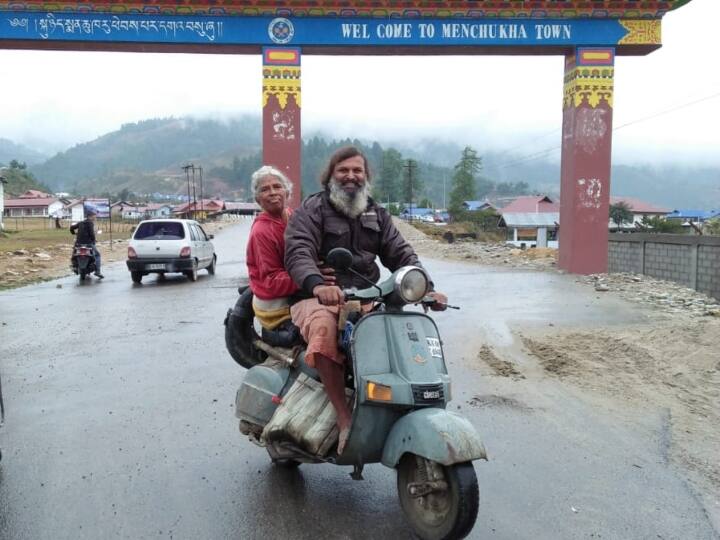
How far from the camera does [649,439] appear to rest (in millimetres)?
4809

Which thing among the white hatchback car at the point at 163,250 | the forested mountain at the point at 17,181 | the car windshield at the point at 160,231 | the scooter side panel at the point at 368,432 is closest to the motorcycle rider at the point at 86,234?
the white hatchback car at the point at 163,250

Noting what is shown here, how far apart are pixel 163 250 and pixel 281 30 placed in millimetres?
6390

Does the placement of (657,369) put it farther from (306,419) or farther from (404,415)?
(306,419)

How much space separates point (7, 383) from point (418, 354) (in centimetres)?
495

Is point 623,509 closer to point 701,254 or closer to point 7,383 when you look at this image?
point 7,383

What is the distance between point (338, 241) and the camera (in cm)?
387

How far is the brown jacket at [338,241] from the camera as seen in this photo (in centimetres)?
362

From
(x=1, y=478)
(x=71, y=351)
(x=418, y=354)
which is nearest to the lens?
(x=418, y=354)

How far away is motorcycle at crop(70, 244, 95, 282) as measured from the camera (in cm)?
1652

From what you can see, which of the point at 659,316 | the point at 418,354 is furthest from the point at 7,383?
the point at 659,316

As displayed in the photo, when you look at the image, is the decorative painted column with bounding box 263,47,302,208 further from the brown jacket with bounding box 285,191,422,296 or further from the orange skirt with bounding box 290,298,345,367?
the orange skirt with bounding box 290,298,345,367

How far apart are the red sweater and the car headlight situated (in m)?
0.87

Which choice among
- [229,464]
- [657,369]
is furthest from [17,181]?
[229,464]

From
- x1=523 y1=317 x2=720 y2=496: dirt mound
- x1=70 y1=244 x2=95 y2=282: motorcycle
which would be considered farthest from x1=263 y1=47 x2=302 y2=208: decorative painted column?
x1=523 y1=317 x2=720 y2=496: dirt mound
